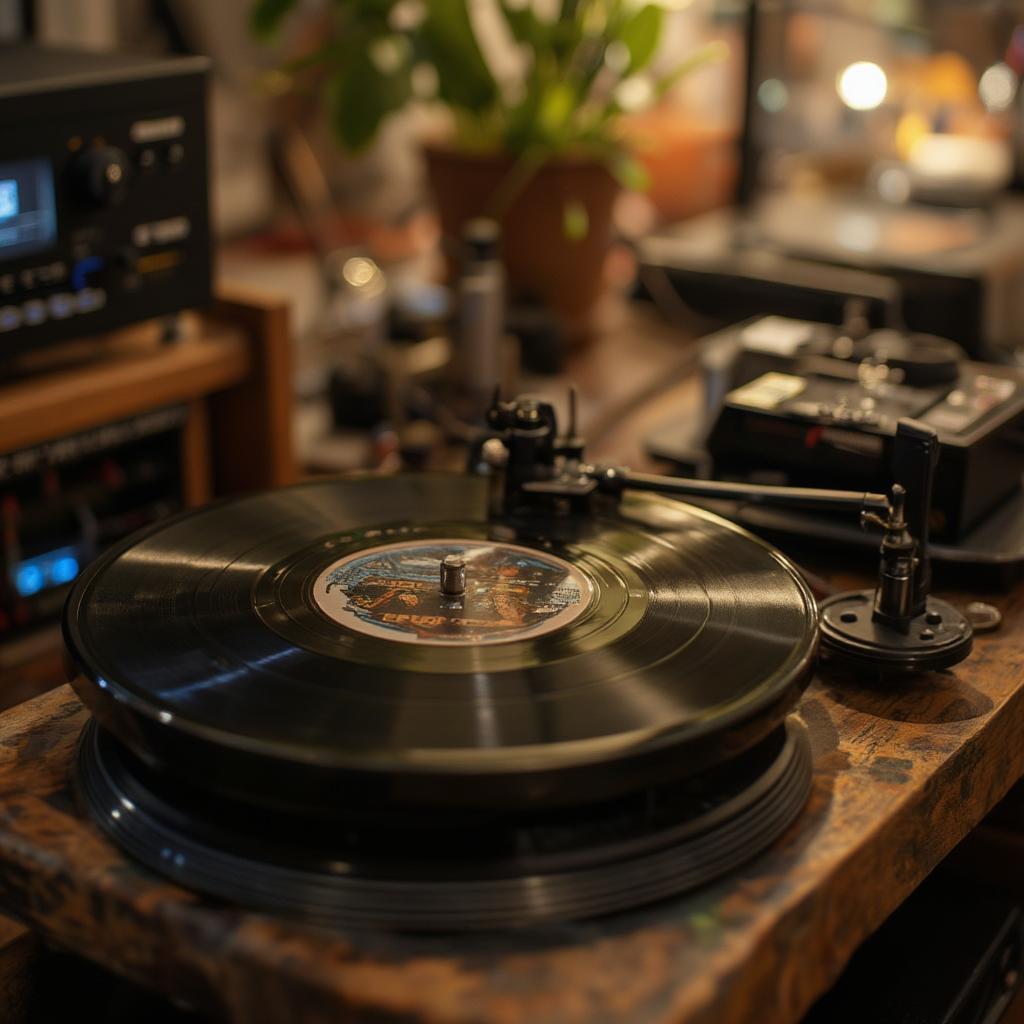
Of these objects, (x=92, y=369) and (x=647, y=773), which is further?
(x=92, y=369)

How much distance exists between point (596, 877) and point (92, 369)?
0.93 meters

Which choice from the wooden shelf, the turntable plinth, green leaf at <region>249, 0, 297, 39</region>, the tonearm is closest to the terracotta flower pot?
green leaf at <region>249, 0, 297, 39</region>

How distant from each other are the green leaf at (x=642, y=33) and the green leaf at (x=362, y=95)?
0.29 meters

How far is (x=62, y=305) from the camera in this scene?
1.32 metres

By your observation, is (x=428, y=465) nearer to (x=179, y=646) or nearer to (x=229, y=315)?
(x=229, y=315)

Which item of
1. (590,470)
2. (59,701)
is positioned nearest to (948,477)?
(590,470)

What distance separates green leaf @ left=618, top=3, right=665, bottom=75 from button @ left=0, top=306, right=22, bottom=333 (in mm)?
904

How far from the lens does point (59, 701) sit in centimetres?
87

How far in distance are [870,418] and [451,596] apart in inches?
16.5

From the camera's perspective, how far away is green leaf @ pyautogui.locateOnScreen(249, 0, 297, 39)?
1.87 meters

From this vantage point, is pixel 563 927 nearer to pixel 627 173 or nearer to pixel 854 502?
pixel 854 502

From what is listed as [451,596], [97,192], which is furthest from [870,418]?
[97,192]

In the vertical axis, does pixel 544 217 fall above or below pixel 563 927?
above

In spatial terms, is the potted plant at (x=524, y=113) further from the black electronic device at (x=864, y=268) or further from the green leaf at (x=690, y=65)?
the black electronic device at (x=864, y=268)
